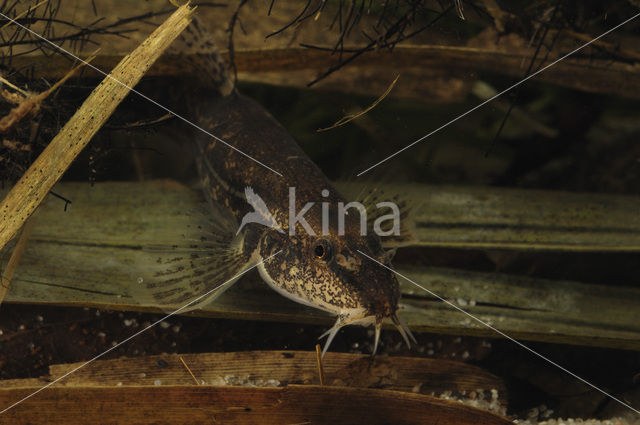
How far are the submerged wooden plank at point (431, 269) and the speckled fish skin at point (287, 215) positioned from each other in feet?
0.91

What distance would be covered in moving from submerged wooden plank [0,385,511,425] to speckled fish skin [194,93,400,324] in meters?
0.39

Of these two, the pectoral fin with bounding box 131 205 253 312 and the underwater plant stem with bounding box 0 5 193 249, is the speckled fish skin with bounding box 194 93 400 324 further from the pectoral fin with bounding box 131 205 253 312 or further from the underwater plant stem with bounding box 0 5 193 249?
the underwater plant stem with bounding box 0 5 193 249

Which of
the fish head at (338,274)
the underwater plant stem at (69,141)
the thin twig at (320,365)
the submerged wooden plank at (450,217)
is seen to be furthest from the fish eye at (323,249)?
the underwater plant stem at (69,141)

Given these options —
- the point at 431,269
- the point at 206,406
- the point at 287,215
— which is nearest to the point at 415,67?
the point at 431,269

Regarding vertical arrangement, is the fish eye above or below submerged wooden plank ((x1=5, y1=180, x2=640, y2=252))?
below

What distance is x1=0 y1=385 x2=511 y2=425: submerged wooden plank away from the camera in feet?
6.63

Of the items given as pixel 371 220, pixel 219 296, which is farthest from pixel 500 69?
pixel 219 296

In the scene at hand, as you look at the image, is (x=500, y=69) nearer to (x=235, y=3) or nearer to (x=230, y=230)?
(x=235, y=3)

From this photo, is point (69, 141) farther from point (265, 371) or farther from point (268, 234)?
point (265, 371)

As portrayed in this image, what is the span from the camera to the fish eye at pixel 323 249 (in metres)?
2.32

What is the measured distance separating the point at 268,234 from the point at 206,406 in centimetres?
90

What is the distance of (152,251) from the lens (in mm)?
2879

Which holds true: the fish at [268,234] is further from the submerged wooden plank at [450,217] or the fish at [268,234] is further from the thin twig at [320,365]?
the submerged wooden plank at [450,217]

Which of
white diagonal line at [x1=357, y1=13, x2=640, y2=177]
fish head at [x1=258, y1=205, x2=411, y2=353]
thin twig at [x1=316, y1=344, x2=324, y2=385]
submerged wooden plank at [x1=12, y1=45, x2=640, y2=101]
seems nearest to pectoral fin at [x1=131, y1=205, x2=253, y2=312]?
fish head at [x1=258, y1=205, x2=411, y2=353]
